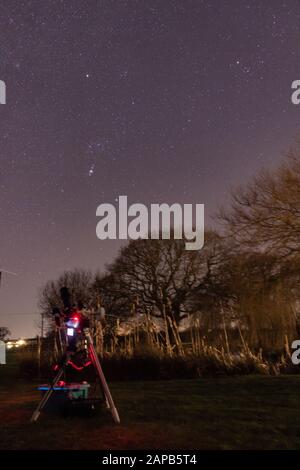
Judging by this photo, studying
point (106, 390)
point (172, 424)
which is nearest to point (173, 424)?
point (172, 424)

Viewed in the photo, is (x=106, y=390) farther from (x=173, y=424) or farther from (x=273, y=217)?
(x=273, y=217)

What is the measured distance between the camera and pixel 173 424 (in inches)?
227

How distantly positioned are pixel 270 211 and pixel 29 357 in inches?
396

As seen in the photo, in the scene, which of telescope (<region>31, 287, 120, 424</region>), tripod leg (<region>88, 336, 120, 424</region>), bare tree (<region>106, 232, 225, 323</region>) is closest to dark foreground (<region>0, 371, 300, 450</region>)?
tripod leg (<region>88, 336, 120, 424</region>)

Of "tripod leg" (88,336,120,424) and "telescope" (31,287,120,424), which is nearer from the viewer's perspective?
"tripod leg" (88,336,120,424)

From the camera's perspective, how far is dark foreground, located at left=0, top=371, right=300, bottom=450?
188 inches

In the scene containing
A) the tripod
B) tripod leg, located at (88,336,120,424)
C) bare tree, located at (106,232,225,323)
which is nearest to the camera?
tripod leg, located at (88,336,120,424)

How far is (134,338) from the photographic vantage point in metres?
15.9

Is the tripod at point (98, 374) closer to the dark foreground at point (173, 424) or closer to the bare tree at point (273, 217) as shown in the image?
the dark foreground at point (173, 424)

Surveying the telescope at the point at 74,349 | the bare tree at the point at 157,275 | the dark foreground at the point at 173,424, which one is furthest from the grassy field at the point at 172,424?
the bare tree at the point at 157,275

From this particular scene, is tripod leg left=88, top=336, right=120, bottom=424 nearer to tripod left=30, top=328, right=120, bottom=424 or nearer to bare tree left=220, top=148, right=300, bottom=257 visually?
tripod left=30, top=328, right=120, bottom=424

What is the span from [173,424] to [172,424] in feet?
0.04
